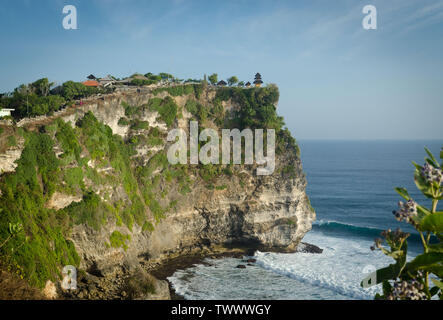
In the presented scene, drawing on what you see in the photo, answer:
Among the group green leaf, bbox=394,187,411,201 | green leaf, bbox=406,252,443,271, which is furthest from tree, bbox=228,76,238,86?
green leaf, bbox=406,252,443,271

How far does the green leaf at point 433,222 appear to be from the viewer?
355cm

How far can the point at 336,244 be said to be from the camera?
4431cm

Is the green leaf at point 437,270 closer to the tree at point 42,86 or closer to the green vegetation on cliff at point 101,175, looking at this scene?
the green vegetation on cliff at point 101,175

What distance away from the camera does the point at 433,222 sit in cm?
361

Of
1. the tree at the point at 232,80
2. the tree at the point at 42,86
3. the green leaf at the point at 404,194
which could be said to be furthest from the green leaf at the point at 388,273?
the tree at the point at 232,80

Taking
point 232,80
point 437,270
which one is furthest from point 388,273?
point 232,80

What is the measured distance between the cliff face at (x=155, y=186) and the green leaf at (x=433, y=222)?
27679 millimetres

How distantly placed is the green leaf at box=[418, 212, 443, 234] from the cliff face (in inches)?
1090

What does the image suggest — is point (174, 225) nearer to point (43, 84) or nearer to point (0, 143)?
point (0, 143)

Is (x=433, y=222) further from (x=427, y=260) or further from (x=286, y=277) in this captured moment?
(x=286, y=277)

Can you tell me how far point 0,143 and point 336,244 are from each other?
42.6 meters

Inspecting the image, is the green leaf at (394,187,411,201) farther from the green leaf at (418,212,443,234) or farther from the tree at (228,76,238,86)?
the tree at (228,76,238,86)

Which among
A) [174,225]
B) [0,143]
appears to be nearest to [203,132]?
[174,225]

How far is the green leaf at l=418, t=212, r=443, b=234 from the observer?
3.55 m
